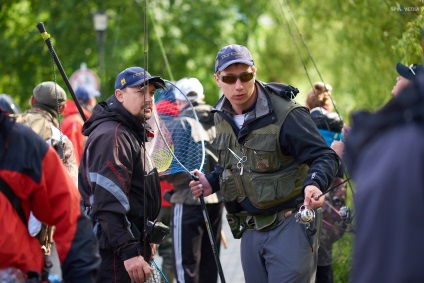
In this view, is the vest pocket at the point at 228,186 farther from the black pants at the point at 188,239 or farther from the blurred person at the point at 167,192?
the black pants at the point at 188,239

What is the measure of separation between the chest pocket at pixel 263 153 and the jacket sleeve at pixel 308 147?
71mm

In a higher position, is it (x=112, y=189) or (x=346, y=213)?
(x=112, y=189)

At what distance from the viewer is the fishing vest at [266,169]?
5703mm

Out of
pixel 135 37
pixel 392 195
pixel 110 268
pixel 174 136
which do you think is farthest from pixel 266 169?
pixel 135 37

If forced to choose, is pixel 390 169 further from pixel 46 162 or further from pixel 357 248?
pixel 46 162

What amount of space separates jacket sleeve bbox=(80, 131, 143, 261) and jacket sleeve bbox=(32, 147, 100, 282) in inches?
54.3

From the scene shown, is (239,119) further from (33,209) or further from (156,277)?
(33,209)

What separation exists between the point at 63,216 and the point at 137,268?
1.48 m

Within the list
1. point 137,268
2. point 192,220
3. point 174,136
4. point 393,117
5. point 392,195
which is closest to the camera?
point 392,195

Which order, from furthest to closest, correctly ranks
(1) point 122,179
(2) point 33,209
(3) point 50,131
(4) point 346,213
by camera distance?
(3) point 50,131, (4) point 346,213, (1) point 122,179, (2) point 33,209

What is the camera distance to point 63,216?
402 centimetres

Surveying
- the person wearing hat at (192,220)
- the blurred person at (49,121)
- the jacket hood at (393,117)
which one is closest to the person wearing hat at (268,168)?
the blurred person at (49,121)

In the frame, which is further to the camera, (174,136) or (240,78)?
(174,136)

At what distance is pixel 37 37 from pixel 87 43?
1.09 m
